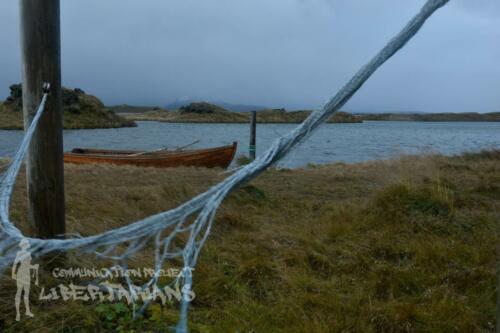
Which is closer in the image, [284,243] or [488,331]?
[488,331]

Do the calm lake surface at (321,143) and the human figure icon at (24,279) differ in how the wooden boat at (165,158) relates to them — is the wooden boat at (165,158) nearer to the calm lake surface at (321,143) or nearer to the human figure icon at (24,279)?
the calm lake surface at (321,143)

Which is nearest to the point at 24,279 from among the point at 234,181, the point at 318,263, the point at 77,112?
the point at 234,181

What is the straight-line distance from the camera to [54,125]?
9.11ft

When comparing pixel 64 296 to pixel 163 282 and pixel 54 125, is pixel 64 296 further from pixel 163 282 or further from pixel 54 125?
pixel 54 125

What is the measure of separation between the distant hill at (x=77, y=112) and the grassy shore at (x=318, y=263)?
59921mm

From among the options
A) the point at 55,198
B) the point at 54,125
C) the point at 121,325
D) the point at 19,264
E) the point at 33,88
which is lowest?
the point at 121,325

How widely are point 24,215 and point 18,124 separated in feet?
197

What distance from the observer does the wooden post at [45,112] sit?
263 centimetres

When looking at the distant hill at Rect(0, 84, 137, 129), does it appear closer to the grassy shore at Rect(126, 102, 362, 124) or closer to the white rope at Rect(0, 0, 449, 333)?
the grassy shore at Rect(126, 102, 362, 124)

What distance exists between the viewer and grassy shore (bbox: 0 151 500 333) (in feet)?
8.55

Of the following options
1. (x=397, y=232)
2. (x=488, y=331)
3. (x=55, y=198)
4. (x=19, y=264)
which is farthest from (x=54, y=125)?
(x=397, y=232)

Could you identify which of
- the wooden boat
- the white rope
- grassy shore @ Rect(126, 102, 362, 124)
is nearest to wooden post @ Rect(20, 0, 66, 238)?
the white rope

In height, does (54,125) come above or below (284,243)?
above

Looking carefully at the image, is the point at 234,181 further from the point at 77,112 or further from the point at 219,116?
the point at 219,116
